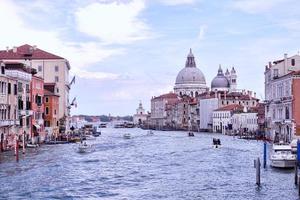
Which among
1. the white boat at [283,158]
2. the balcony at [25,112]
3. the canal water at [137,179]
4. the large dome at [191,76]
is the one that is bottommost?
the canal water at [137,179]

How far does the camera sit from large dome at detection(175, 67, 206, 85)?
150250mm

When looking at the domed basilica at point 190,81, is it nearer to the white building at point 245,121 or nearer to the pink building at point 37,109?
the white building at point 245,121

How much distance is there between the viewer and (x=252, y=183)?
2434 cm

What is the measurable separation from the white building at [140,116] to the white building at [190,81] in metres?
34.4

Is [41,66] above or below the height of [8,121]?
above

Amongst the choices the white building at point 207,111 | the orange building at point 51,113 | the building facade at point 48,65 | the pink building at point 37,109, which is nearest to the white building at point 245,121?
the white building at point 207,111

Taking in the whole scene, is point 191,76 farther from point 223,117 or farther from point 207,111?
point 223,117

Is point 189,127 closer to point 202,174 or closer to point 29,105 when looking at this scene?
point 29,105

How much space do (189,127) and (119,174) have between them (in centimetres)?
9759

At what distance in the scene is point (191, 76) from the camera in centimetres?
15062

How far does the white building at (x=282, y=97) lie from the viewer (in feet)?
161

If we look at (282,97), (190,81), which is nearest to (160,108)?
(190,81)

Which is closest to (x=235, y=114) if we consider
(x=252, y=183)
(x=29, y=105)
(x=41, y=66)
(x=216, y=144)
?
(x=41, y=66)

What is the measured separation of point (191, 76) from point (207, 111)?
40.4 m
